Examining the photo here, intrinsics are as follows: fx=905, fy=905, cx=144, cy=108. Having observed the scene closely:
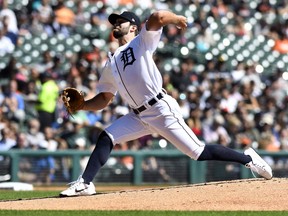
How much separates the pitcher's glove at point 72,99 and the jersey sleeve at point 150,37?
94cm

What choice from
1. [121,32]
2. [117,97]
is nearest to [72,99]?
[121,32]

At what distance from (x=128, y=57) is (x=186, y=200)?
4.34ft

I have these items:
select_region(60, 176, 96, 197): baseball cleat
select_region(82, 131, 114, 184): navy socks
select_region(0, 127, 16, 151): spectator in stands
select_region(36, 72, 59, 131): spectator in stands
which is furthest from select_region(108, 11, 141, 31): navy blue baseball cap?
select_region(36, 72, 59, 131): spectator in stands

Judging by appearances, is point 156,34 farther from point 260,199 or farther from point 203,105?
point 203,105

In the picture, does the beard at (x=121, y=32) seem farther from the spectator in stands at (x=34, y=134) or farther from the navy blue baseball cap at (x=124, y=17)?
the spectator in stands at (x=34, y=134)

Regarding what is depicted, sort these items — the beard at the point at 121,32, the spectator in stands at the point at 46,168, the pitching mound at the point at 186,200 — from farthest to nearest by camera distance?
the spectator in stands at the point at 46,168 < the beard at the point at 121,32 < the pitching mound at the point at 186,200

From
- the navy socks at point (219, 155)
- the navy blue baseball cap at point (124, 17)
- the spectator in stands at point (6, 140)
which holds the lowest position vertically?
the navy socks at point (219, 155)

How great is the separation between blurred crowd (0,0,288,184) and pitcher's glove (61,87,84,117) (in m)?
5.36

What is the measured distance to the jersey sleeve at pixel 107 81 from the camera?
315 inches

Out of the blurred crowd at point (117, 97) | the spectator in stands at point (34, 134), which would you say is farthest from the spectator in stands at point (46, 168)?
the spectator in stands at point (34, 134)

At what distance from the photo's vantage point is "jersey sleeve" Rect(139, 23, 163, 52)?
7.56m

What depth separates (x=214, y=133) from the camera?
15.0 metres

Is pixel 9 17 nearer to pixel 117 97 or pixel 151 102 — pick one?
pixel 117 97

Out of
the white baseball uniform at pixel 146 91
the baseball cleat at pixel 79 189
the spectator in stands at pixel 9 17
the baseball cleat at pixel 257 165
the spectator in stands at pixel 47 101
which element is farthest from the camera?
the spectator in stands at pixel 9 17
